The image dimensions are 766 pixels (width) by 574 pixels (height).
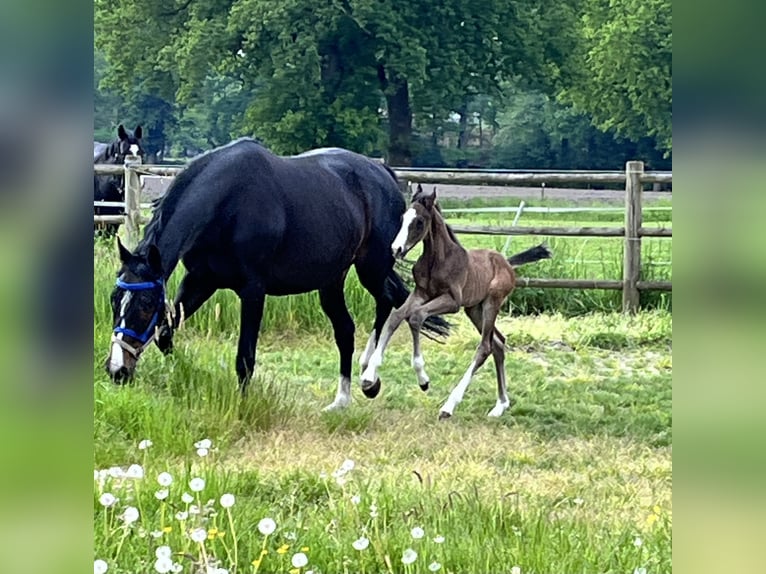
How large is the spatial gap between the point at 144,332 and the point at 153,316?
0.08m

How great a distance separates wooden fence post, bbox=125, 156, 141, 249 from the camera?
827cm

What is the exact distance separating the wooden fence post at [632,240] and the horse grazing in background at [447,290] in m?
3.45

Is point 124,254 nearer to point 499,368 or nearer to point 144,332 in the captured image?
point 144,332

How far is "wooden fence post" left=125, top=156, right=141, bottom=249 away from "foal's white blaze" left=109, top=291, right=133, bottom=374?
4.19 meters

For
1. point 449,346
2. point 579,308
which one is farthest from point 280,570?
point 579,308

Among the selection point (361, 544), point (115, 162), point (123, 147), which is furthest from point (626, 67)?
point (361, 544)

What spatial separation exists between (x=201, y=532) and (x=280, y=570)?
0.37 m

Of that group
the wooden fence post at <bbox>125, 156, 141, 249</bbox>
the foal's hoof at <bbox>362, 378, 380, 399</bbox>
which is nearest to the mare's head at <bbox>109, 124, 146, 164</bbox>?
the wooden fence post at <bbox>125, 156, 141, 249</bbox>

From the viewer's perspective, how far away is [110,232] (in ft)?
29.2

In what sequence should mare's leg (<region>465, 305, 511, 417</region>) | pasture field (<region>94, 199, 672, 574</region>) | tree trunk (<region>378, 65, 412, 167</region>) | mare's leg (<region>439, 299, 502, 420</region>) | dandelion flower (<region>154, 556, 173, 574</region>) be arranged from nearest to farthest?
dandelion flower (<region>154, 556, 173, 574</region>) < pasture field (<region>94, 199, 672, 574</region>) < mare's leg (<region>439, 299, 502, 420</region>) < mare's leg (<region>465, 305, 511, 417</region>) < tree trunk (<region>378, 65, 412, 167</region>)

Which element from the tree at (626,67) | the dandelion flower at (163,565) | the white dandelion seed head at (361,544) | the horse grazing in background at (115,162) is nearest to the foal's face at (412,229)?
the white dandelion seed head at (361,544)

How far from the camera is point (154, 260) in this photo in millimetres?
4156

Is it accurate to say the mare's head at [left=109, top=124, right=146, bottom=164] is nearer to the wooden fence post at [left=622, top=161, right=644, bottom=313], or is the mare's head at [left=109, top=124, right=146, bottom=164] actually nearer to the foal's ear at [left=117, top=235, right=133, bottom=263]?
the wooden fence post at [left=622, top=161, right=644, bottom=313]
